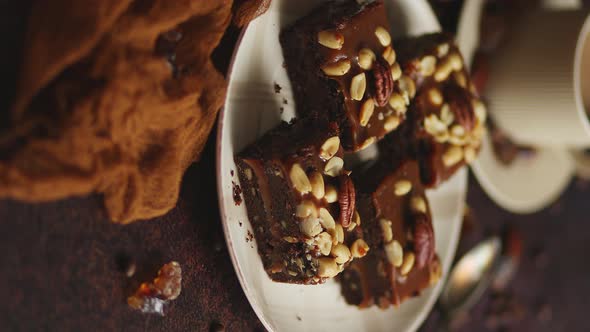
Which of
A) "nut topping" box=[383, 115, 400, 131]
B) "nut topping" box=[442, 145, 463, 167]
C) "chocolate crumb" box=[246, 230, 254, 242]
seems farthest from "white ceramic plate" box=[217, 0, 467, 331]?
"nut topping" box=[442, 145, 463, 167]

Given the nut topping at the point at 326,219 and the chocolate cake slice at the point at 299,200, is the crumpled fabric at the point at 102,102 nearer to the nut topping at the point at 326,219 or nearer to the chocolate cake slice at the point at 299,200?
the chocolate cake slice at the point at 299,200

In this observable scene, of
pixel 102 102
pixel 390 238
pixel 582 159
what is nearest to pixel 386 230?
pixel 390 238

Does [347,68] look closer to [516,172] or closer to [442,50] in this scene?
[442,50]

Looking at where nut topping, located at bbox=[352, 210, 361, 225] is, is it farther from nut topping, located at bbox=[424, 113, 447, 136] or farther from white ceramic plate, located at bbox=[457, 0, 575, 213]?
white ceramic plate, located at bbox=[457, 0, 575, 213]

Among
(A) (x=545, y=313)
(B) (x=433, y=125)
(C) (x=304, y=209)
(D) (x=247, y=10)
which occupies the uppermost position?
(D) (x=247, y=10)

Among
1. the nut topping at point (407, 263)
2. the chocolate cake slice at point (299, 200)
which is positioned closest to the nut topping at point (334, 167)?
the chocolate cake slice at point (299, 200)

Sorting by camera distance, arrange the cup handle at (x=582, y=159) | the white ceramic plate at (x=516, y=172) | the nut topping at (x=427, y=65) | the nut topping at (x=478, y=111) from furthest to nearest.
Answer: the cup handle at (x=582, y=159) < the white ceramic plate at (x=516, y=172) < the nut topping at (x=478, y=111) < the nut topping at (x=427, y=65)

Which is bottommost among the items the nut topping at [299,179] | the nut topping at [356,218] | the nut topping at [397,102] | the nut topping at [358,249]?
the nut topping at [358,249]
